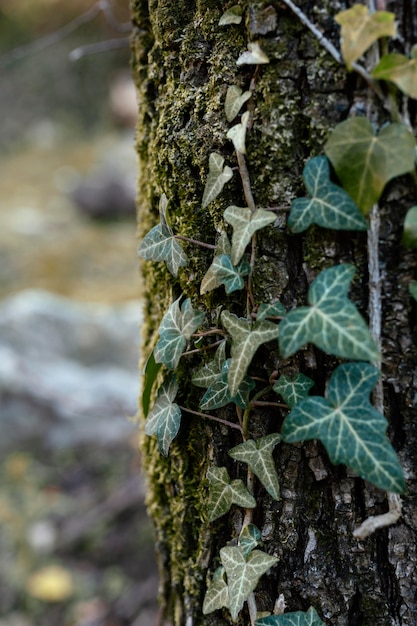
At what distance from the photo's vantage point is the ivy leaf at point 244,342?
2.03 ft

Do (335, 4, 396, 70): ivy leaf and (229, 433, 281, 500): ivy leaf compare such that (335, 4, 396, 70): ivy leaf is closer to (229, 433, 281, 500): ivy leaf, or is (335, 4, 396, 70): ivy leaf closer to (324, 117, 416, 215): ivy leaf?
(324, 117, 416, 215): ivy leaf

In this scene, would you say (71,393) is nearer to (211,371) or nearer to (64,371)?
(64,371)

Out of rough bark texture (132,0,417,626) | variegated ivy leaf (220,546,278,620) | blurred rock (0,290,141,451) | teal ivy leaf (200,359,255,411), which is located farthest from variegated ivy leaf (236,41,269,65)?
blurred rock (0,290,141,451)

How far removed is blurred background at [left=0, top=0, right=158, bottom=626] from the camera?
6.04 ft

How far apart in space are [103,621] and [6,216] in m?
2.62

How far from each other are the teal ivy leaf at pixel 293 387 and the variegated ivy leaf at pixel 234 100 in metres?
0.31

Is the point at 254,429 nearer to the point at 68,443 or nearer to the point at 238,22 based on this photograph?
the point at 238,22

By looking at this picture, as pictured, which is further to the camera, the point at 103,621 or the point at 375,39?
the point at 103,621

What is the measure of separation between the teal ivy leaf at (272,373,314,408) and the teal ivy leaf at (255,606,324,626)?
27 centimetres

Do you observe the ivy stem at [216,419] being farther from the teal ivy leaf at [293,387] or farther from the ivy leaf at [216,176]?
the ivy leaf at [216,176]

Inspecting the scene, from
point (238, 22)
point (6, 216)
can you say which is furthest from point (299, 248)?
point (6, 216)

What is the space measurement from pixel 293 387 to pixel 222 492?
183 mm

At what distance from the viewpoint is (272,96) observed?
62cm

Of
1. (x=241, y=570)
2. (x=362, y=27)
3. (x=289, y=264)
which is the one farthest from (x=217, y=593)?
(x=362, y=27)
